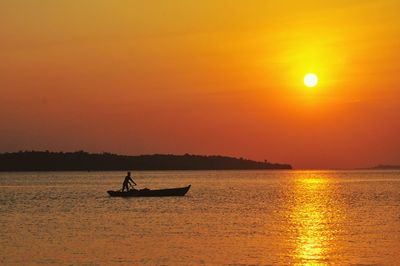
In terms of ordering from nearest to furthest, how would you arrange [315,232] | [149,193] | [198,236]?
[198,236] → [315,232] → [149,193]

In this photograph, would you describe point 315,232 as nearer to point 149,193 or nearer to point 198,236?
point 198,236

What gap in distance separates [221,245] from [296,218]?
1822cm

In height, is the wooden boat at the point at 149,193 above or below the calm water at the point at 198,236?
above

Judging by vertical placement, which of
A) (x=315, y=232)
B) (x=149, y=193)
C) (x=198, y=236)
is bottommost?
(x=198, y=236)

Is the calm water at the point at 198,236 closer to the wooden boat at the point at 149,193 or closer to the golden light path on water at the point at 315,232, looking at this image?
the golden light path on water at the point at 315,232

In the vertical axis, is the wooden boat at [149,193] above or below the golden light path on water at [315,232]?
above

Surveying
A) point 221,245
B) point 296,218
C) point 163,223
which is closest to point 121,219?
point 163,223

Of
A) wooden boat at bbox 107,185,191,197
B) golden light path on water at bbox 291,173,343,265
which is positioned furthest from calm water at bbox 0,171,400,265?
wooden boat at bbox 107,185,191,197

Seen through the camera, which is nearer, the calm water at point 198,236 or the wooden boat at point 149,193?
the calm water at point 198,236

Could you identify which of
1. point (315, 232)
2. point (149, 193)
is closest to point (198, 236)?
point (315, 232)

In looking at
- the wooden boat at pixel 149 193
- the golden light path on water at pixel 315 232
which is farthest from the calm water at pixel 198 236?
the wooden boat at pixel 149 193

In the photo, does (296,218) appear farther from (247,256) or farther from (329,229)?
(247,256)

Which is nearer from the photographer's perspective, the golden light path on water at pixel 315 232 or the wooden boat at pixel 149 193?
the golden light path on water at pixel 315 232

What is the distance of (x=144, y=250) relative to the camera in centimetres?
3388
